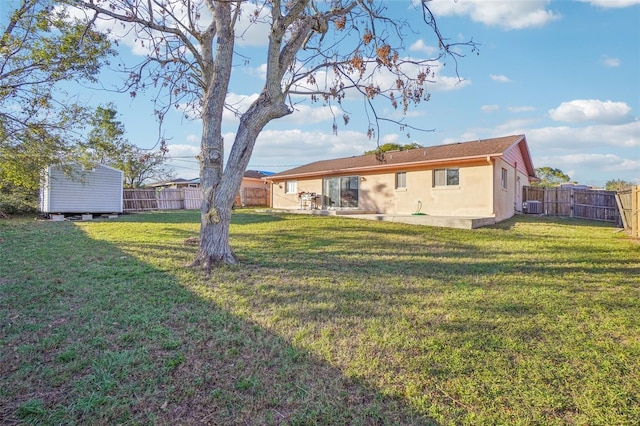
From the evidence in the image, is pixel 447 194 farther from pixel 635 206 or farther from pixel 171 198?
pixel 171 198

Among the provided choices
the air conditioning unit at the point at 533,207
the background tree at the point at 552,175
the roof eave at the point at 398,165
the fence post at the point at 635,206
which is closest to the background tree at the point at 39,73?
the roof eave at the point at 398,165

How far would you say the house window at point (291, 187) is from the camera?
2007 cm

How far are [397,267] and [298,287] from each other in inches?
81.5

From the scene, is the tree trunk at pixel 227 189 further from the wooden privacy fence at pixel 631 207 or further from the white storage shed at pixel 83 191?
the white storage shed at pixel 83 191

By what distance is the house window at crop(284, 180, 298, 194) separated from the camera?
20069mm

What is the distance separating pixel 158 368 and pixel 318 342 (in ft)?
4.33

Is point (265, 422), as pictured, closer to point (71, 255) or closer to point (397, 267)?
point (397, 267)

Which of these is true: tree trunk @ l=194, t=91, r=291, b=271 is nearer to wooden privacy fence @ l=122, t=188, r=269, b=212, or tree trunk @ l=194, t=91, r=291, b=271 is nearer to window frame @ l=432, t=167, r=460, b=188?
window frame @ l=432, t=167, r=460, b=188

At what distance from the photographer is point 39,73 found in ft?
27.4

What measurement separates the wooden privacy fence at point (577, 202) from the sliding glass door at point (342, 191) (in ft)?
29.9

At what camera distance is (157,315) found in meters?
3.64

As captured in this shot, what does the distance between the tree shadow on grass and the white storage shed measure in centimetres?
1184

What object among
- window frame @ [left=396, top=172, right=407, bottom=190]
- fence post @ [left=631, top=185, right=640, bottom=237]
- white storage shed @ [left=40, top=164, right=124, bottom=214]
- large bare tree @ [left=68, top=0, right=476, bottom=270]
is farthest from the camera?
window frame @ [left=396, top=172, right=407, bottom=190]

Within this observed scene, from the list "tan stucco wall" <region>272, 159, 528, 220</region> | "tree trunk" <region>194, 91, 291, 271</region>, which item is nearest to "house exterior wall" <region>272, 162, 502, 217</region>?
"tan stucco wall" <region>272, 159, 528, 220</region>
